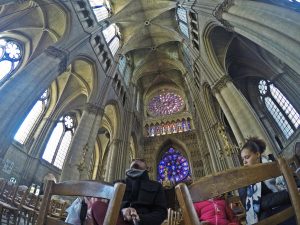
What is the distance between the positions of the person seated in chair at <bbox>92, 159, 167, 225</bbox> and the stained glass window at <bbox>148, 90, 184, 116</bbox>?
21.1 metres

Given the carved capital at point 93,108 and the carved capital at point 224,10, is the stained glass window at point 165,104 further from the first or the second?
the carved capital at point 224,10

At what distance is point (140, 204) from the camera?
6.47 feet

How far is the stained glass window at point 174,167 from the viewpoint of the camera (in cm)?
1923

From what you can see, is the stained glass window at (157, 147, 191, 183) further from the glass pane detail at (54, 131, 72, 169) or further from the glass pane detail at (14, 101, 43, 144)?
the glass pane detail at (14, 101, 43, 144)

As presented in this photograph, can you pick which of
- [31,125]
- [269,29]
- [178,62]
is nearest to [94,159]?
[31,125]

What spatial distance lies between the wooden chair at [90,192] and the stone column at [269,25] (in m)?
7.13

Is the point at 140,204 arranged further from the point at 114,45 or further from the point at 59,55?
the point at 114,45

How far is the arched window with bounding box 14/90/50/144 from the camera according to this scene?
13.9 m

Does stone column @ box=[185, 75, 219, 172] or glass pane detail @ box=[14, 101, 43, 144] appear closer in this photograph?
glass pane detail @ box=[14, 101, 43, 144]

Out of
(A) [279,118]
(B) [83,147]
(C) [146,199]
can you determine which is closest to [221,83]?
(A) [279,118]

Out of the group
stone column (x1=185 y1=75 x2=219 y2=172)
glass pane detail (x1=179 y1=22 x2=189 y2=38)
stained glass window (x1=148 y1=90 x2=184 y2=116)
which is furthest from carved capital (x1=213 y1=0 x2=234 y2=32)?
stained glass window (x1=148 y1=90 x2=184 y2=116)

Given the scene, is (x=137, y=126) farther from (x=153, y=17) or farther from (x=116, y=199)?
(x=116, y=199)

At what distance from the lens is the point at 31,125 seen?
1456cm

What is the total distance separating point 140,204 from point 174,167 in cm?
1900
